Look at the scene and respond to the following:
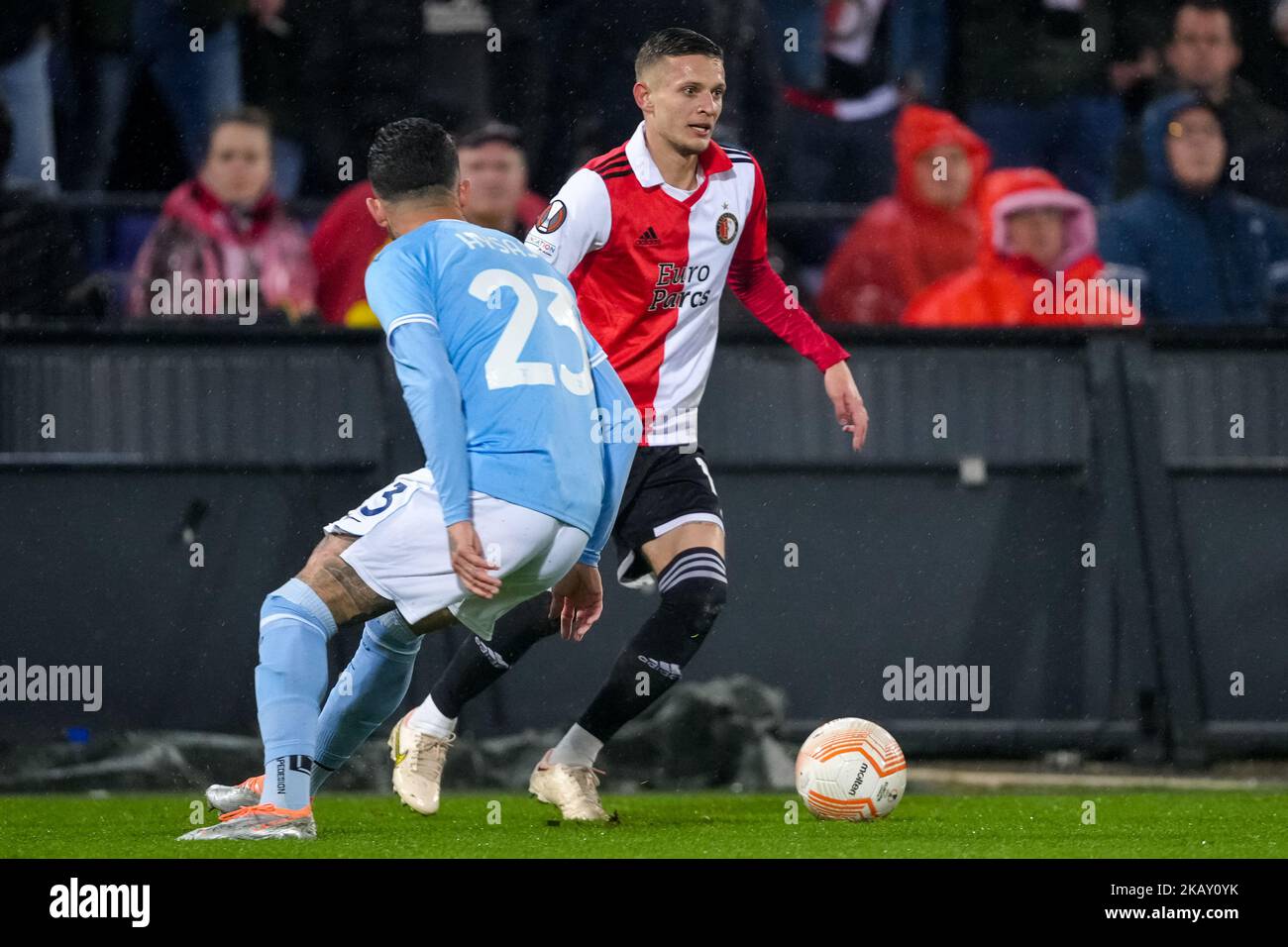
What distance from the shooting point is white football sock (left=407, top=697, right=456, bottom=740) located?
6.32 m

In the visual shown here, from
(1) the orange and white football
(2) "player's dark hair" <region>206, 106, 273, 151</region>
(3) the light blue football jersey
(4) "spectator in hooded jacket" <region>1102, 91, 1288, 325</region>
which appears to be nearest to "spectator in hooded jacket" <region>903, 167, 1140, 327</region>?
(4) "spectator in hooded jacket" <region>1102, 91, 1288, 325</region>

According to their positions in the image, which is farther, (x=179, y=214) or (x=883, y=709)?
(x=179, y=214)

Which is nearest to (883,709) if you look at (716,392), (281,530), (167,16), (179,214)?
(716,392)

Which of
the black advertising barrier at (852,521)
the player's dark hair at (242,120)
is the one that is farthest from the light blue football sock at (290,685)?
the player's dark hair at (242,120)

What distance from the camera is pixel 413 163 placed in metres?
5.30

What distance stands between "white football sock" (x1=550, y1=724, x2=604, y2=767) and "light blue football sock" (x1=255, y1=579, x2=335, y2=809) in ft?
4.26

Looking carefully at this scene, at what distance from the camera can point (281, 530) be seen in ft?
26.1

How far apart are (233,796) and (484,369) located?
1.36 m

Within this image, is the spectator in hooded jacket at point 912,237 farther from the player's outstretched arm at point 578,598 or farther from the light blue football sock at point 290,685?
the light blue football sock at point 290,685

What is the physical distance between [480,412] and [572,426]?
25 cm

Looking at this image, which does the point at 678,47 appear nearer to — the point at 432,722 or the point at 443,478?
the point at 443,478

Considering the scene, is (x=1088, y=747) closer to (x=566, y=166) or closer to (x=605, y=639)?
(x=605, y=639)

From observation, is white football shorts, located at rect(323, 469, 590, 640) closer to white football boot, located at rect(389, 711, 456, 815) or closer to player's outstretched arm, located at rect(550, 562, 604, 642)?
player's outstretched arm, located at rect(550, 562, 604, 642)

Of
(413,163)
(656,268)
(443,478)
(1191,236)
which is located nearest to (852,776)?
(656,268)
